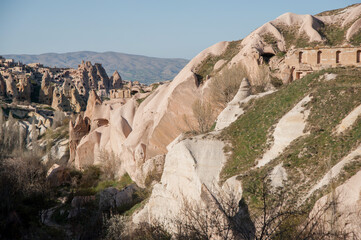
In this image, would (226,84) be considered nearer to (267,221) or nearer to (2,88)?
(267,221)

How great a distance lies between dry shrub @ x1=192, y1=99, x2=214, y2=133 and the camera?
30.2 meters

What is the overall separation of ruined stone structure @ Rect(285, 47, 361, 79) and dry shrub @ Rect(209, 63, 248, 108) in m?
4.21

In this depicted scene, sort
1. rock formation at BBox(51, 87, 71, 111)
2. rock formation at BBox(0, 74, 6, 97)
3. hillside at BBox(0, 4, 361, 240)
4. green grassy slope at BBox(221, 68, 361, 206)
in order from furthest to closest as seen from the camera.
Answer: rock formation at BBox(0, 74, 6, 97), rock formation at BBox(51, 87, 71, 111), green grassy slope at BBox(221, 68, 361, 206), hillside at BBox(0, 4, 361, 240)

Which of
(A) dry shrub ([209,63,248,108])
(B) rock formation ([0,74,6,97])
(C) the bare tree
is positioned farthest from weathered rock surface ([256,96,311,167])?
(B) rock formation ([0,74,6,97])

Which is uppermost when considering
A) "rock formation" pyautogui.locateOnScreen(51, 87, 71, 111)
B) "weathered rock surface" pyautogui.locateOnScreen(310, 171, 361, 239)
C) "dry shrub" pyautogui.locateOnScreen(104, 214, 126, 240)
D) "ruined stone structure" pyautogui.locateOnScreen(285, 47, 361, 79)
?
"ruined stone structure" pyautogui.locateOnScreen(285, 47, 361, 79)

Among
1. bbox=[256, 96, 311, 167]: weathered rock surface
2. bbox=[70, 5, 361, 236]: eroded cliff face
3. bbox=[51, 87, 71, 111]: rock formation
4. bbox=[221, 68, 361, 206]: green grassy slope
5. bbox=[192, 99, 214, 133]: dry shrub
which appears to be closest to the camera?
bbox=[221, 68, 361, 206]: green grassy slope

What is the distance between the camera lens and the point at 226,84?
103ft

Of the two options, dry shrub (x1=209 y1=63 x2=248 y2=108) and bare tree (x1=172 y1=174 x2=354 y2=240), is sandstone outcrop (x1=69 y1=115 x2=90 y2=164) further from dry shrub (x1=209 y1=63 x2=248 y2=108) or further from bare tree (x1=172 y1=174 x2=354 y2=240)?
bare tree (x1=172 y1=174 x2=354 y2=240)

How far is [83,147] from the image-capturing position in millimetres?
42250

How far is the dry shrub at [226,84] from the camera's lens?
31.0m

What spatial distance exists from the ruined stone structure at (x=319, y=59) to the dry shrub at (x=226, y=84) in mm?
4211

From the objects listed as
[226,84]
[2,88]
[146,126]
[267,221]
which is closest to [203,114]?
[226,84]

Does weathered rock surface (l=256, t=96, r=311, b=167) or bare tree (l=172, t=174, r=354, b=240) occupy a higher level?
weathered rock surface (l=256, t=96, r=311, b=167)

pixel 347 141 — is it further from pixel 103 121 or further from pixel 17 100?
pixel 17 100
